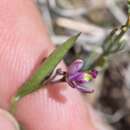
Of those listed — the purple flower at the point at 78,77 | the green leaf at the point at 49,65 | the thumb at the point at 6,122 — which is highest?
the green leaf at the point at 49,65

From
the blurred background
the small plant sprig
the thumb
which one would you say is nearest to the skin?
the thumb

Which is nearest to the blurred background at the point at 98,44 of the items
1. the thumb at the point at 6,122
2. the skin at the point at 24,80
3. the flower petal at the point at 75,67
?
the skin at the point at 24,80

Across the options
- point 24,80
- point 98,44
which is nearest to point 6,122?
point 24,80

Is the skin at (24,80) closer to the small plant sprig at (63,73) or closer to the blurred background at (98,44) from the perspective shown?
the small plant sprig at (63,73)

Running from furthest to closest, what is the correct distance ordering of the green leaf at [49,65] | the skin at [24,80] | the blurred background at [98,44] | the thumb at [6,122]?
1. the blurred background at [98,44]
2. the skin at [24,80]
3. the thumb at [6,122]
4. the green leaf at [49,65]

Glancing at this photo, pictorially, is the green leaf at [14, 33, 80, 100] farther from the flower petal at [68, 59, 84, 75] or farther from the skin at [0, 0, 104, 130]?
the skin at [0, 0, 104, 130]

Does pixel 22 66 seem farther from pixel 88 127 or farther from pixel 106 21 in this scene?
pixel 106 21
